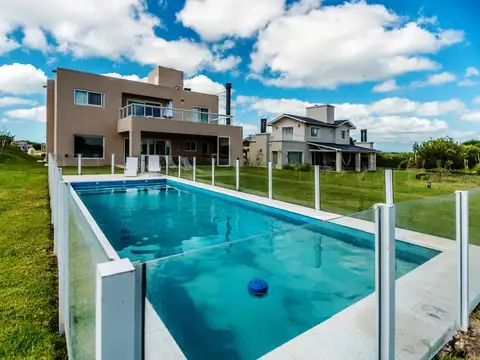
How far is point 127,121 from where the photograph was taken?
19.5 meters

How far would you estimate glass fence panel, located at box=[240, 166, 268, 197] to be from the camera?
9484 millimetres

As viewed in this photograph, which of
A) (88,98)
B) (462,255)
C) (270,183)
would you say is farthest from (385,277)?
(88,98)

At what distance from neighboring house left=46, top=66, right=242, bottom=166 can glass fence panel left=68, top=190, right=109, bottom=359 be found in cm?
1757

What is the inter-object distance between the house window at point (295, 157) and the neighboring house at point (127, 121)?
7132 mm

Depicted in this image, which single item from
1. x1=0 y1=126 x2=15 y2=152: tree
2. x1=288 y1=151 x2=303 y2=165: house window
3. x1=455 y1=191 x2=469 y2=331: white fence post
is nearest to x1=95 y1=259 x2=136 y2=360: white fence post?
x1=455 y1=191 x2=469 y2=331: white fence post

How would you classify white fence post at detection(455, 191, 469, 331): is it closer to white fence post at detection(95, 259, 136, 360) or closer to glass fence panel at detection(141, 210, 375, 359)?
glass fence panel at detection(141, 210, 375, 359)

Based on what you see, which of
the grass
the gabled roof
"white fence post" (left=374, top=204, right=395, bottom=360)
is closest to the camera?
"white fence post" (left=374, top=204, right=395, bottom=360)

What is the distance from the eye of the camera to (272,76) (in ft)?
97.1

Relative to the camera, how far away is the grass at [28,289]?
2520 millimetres

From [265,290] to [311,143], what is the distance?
2875 cm

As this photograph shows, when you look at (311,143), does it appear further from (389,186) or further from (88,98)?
(389,186)

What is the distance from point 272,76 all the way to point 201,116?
36.5ft

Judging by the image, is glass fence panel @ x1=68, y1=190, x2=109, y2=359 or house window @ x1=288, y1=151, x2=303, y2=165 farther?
house window @ x1=288, y1=151, x2=303, y2=165

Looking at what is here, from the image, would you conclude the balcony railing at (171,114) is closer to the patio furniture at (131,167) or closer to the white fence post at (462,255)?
the patio furniture at (131,167)
